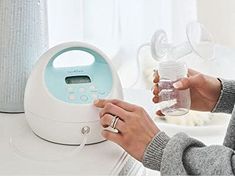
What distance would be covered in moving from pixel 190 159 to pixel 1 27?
0.44 metres

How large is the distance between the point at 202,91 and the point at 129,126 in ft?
0.90

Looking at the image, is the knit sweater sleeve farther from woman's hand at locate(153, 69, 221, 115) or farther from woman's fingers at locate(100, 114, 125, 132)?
woman's hand at locate(153, 69, 221, 115)

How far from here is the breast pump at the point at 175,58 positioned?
2.69 feet

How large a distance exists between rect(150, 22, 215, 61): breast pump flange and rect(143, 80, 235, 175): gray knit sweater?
543 millimetres

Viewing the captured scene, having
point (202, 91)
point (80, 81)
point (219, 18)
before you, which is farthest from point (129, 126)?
point (219, 18)

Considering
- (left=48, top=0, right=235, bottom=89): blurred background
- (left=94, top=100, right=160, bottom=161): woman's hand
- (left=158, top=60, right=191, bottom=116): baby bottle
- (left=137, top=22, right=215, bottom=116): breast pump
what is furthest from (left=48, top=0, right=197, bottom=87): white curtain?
(left=94, top=100, right=160, bottom=161): woman's hand

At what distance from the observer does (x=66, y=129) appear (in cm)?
73

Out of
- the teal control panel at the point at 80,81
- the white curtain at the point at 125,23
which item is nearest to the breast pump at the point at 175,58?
the teal control panel at the point at 80,81

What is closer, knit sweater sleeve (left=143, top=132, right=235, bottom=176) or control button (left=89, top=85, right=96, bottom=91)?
knit sweater sleeve (left=143, top=132, right=235, bottom=176)

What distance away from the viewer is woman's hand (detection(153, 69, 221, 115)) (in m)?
0.91

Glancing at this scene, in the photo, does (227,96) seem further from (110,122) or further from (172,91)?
(110,122)

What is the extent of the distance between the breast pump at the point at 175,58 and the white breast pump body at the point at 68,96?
114 mm

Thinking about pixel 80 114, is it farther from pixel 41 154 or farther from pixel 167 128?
pixel 167 128

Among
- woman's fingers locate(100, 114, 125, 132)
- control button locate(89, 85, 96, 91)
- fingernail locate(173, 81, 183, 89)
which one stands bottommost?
woman's fingers locate(100, 114, 125, 132)
